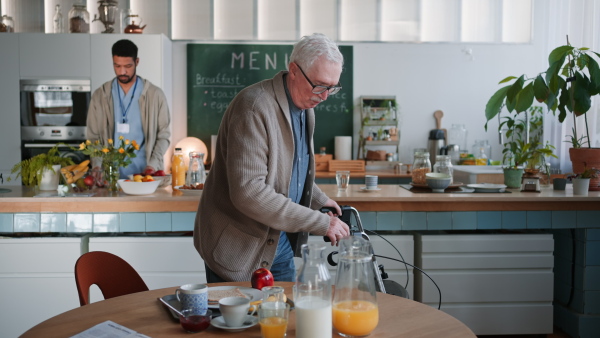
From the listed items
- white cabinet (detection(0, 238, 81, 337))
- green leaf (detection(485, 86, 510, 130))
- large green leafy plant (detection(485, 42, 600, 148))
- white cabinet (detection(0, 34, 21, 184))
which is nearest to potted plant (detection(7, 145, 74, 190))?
white cabinet (detection(0, 238, 81, 337))

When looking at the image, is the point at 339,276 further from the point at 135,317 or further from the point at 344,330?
the point at 135,317

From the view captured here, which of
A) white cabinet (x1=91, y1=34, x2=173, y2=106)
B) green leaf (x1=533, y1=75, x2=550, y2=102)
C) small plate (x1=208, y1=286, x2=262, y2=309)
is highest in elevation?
white cabinet (x1=91, y1=34, x2=173, y2=106)

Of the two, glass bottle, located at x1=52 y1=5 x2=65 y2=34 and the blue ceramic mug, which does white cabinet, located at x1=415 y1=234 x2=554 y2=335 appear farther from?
glass bottle, located at x1=52 y1=5 x2=65 y2=34

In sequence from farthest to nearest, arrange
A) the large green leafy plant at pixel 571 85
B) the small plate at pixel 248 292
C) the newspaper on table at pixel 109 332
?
the large green leafy plant at pixel 571 85, the small plate at pixel 248 292, the newspaper on table at pixel 109 332

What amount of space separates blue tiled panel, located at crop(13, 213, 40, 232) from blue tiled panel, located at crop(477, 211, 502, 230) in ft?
7.96

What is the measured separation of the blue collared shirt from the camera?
215 inches

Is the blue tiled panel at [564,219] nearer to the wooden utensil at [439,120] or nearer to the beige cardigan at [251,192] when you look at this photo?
the beige cardigan at [251,192]

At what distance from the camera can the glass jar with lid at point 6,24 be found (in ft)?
18.4

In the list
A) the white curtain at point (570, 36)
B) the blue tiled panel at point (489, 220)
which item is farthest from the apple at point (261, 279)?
the white curtain at point (570, 36)

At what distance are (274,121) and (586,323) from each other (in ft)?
8.26

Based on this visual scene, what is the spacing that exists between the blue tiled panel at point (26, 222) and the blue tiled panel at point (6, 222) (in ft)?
0.07

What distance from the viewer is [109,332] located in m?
1.57

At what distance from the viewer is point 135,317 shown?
1692 mm

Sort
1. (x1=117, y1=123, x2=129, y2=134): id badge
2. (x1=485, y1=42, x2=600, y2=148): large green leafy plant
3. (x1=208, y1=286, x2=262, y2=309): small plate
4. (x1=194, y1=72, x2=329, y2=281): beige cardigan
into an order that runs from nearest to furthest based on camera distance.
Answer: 1. (x1=208, y1=286, x2=262, y2=309): small plate
2. (x1=194, y1=72, x2=329, y2=281): beige cardigan
3. (x1=485, y1=42, x2=600, y2=148): large green leafy plant
4. (x1=117, y1=123, x2=129, y2=134): id badge
